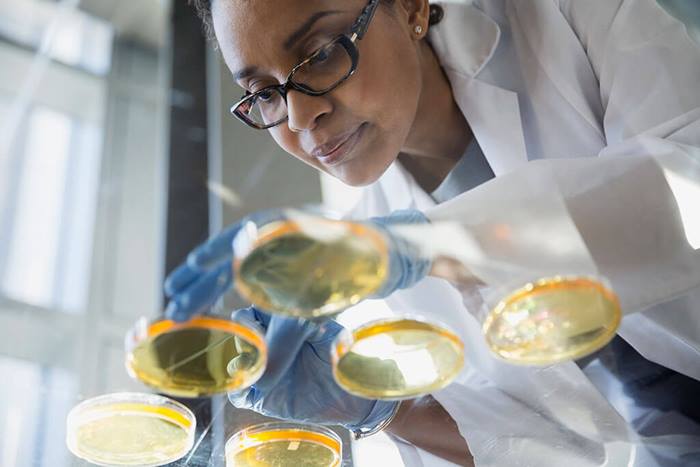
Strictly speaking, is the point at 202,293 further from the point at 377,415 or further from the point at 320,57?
the point at 320,57

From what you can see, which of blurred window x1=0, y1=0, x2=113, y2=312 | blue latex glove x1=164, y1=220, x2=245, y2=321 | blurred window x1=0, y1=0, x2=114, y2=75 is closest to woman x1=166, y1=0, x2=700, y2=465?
blue latex glove x1=164, y1=220, x2=245, y2=321

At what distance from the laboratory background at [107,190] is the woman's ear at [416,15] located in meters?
0.26

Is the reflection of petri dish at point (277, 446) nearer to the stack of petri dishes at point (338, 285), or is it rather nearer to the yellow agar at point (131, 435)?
the yellow agar at point (131, 435)

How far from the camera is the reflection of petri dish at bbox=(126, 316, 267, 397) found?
62cm

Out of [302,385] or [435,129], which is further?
[435,129]

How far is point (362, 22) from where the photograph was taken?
992 mm

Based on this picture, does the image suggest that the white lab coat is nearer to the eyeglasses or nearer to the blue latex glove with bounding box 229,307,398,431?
the blue latex glove with bounding box 229,307,398,431

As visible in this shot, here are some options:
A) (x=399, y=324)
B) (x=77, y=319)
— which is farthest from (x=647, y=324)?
(x=77, y=319)

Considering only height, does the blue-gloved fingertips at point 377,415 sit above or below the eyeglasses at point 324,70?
below

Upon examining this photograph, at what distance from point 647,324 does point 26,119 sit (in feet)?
3.71

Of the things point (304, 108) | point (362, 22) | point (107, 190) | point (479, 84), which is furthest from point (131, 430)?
point (107, 190)

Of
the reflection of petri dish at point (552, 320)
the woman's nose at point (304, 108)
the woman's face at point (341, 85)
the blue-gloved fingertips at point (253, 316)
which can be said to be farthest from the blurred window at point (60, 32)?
the reflection of petri dish at point (552, 320)

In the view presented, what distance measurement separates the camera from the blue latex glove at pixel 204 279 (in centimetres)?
60

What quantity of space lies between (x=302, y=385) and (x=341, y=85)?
35 centimetres
